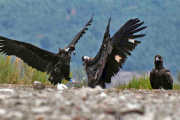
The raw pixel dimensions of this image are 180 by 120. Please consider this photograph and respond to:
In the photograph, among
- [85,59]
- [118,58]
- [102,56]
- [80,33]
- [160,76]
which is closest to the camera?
[102,56]

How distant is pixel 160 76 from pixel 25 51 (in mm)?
4260

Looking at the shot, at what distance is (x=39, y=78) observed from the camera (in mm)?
8680

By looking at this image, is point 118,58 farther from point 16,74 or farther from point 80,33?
point 16,74

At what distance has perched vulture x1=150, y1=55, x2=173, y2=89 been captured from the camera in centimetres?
565

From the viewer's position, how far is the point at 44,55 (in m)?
6.08

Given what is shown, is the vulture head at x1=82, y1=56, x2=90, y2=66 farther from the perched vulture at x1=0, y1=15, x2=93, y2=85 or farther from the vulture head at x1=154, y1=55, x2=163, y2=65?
the vulture head at x1=154, y1=55, x2=163, y2=65

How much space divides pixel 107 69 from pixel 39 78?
4596 mm

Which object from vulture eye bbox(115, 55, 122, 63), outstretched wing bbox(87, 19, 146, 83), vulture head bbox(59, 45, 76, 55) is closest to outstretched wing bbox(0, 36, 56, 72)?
vulture head bbox(59, 45, 76, 55)

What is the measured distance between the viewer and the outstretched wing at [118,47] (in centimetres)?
455

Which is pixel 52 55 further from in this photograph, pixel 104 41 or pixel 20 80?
pixel 20 80

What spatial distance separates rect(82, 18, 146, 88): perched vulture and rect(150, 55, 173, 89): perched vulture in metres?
1.52

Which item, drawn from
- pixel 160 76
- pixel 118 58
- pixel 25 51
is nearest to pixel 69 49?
pixel 25 51

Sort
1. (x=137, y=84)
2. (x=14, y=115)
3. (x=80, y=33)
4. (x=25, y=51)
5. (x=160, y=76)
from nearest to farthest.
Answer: (x=14, y=115) < (x=160, y=76) < (x=25, y=51) < (x=80, y=33) < (x=137, y=84)

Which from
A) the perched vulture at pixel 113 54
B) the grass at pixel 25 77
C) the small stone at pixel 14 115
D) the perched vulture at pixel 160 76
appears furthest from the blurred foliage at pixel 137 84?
the small stone at pixel 14 115
